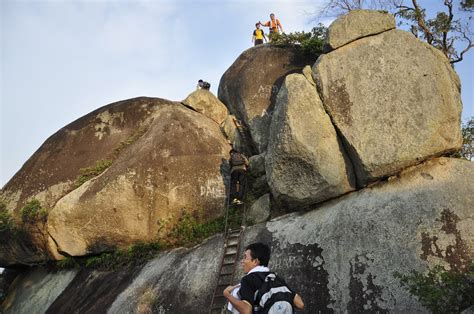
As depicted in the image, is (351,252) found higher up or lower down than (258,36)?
lower down

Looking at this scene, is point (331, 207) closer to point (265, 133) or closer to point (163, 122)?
point (265, 133)

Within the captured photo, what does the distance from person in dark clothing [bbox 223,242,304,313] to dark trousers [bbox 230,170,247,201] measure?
26.3 ft

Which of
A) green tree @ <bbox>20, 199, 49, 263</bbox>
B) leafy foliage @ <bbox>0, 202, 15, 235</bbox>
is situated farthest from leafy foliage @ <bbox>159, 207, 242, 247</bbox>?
leafy foliage @ <bbox>0, 202, 15, 235</bbox>

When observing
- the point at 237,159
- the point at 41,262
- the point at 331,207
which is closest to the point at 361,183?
the point at 331,207

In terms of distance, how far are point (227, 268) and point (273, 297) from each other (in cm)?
571

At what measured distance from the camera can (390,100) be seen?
1105cm

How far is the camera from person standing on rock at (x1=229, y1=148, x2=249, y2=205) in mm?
13734

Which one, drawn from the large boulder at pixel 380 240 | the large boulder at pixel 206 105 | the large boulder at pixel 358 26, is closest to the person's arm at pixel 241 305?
the large boulder at pixel 380 240

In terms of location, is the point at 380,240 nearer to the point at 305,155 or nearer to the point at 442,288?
the point at 442,288

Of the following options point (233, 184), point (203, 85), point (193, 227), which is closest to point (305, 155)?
point (233, 184)

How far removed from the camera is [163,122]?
16062 millimetres

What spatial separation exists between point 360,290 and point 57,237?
9.96 m

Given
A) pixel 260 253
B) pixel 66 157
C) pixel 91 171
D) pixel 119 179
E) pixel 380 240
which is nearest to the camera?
pixel 260 253

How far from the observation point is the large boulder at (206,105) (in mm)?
18172
